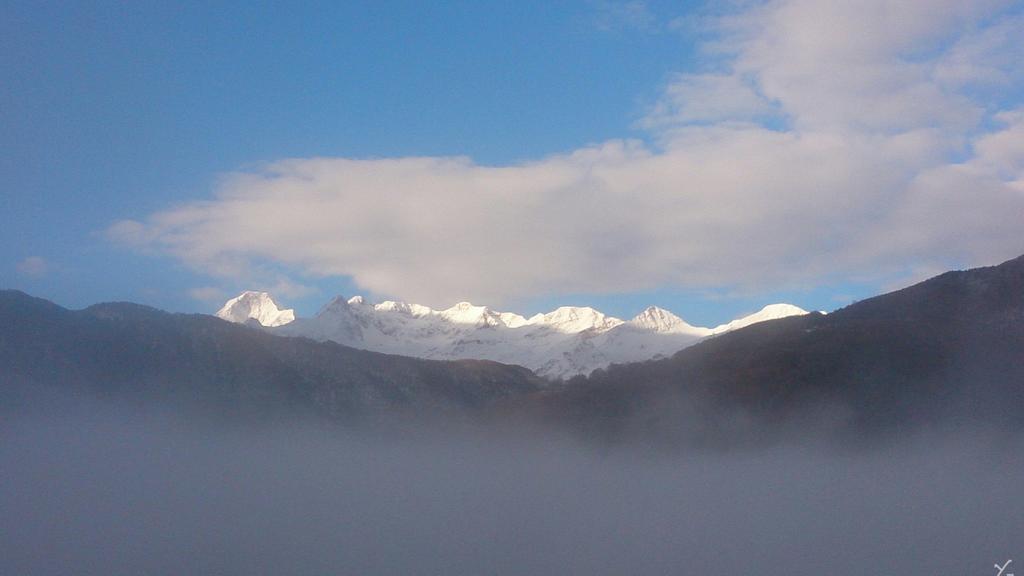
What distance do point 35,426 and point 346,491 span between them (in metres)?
27.3

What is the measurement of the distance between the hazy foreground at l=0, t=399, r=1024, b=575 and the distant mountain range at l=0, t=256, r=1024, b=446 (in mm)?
4924

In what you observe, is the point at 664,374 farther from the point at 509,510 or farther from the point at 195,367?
the point at 195,367

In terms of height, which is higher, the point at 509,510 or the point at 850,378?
the point at 850,378

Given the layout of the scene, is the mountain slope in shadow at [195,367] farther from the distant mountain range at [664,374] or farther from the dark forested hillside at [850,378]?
the dark forested hillside at [850,378]

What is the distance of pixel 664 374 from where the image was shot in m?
79.8

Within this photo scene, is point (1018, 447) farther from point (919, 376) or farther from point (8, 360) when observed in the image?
point (8, 360)

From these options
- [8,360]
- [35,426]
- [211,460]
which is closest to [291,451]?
[211,460]

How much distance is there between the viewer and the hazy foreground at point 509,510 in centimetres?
4250

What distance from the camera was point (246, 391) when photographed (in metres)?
93.9

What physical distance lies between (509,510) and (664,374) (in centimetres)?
3039

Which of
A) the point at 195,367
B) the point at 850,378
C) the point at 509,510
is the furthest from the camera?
the point at 195,367

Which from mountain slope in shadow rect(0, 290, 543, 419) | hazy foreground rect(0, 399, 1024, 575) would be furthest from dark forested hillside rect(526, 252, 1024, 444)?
mountain slope in shadow rect(0, 290, 543, 419)

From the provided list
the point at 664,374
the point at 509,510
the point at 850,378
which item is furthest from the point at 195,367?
the point at 850,378

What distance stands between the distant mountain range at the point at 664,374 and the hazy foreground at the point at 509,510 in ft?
16.2
